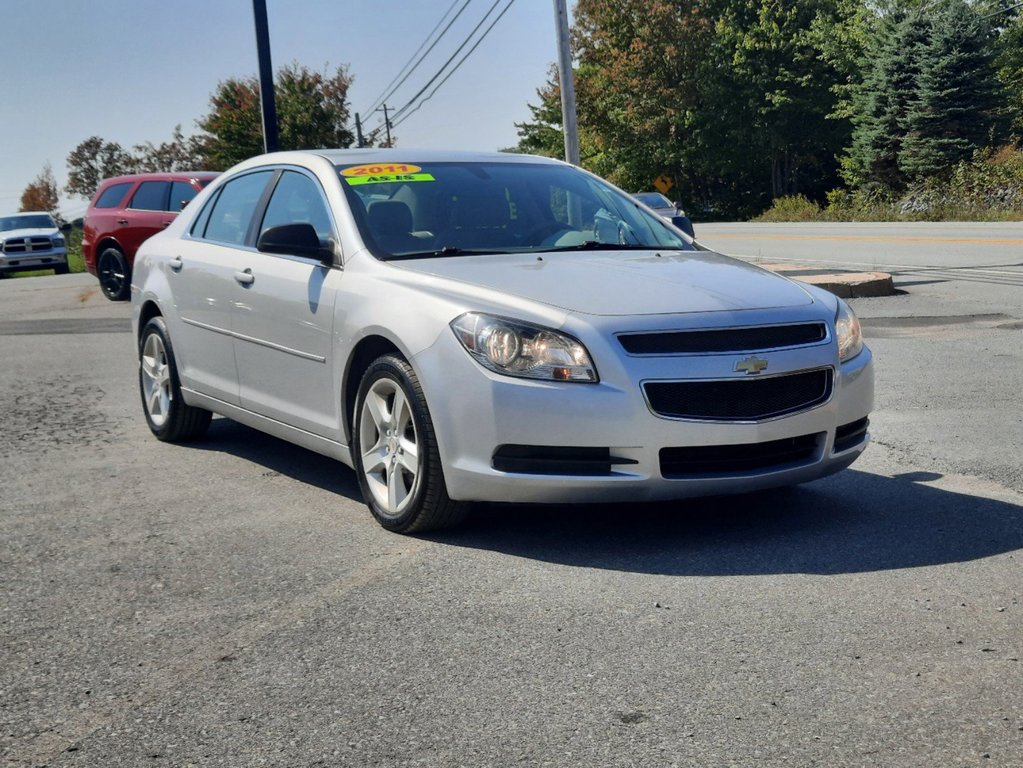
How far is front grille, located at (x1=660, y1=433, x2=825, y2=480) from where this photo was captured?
4875mm

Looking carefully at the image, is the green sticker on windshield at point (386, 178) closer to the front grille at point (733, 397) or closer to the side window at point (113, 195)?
the front grille at point (733, 397)

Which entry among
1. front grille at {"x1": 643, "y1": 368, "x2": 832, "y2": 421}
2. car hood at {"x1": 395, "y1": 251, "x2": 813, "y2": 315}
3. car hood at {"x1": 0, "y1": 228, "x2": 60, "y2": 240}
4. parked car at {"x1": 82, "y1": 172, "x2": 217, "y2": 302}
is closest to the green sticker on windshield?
car hood at {"x1": 395, "y1": 251, "x2": 813, "y2": 315}

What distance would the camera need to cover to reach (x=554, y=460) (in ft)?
16.0

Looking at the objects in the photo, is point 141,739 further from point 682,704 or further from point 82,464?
point 82,464

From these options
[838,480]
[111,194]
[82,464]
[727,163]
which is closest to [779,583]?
[838,480]

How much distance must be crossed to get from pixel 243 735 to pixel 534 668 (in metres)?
0.85

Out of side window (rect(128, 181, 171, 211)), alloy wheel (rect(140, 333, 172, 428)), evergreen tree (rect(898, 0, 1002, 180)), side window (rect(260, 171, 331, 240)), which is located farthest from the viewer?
evergreen tree (rect(898, 0, 1002, 180))

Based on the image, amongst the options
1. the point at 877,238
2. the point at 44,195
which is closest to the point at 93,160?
the point at 44,195

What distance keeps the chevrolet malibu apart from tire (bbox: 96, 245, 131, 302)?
1322cm

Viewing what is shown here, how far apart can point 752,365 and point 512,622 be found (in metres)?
1.41

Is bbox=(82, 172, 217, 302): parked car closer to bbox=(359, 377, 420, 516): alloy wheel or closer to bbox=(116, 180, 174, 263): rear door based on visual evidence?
bbox=(116, 180, 174, 263): rear door

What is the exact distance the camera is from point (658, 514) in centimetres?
553

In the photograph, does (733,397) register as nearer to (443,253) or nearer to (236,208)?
(443,253)

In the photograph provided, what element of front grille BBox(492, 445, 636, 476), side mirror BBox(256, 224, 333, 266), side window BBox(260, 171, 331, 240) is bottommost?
front grille BBox(492, 445, 636, 476)
